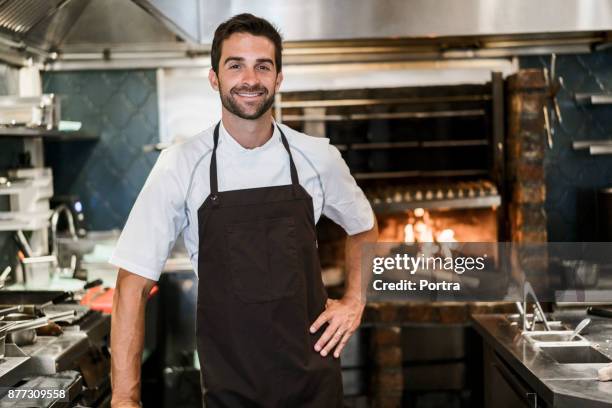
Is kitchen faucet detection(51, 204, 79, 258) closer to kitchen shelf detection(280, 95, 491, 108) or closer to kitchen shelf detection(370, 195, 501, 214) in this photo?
kitchen shelf detection(280, 95, 491, 108)

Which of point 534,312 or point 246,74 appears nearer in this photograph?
point 246,74

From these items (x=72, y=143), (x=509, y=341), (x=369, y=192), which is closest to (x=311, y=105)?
(x=369, y=192)

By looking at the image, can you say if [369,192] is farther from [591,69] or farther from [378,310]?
[591,69]

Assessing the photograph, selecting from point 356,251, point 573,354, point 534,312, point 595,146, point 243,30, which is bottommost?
point 573,354

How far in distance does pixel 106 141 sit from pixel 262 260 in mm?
2827

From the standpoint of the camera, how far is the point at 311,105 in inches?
179

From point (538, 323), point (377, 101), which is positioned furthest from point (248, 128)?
point (377, 101)

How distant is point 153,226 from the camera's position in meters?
2.06

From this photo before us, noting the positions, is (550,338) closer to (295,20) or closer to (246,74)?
(246,74)

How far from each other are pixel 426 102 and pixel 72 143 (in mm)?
2262

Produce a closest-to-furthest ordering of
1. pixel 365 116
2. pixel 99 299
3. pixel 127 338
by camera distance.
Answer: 1. pixel 127 338
2. pixel 99 299
3. pixel 365 116

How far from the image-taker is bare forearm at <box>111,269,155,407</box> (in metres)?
1.98

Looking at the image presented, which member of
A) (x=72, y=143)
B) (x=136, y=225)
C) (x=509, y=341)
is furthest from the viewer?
(x=72, y=143)

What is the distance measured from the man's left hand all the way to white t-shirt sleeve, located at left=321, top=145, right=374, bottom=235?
28cm
